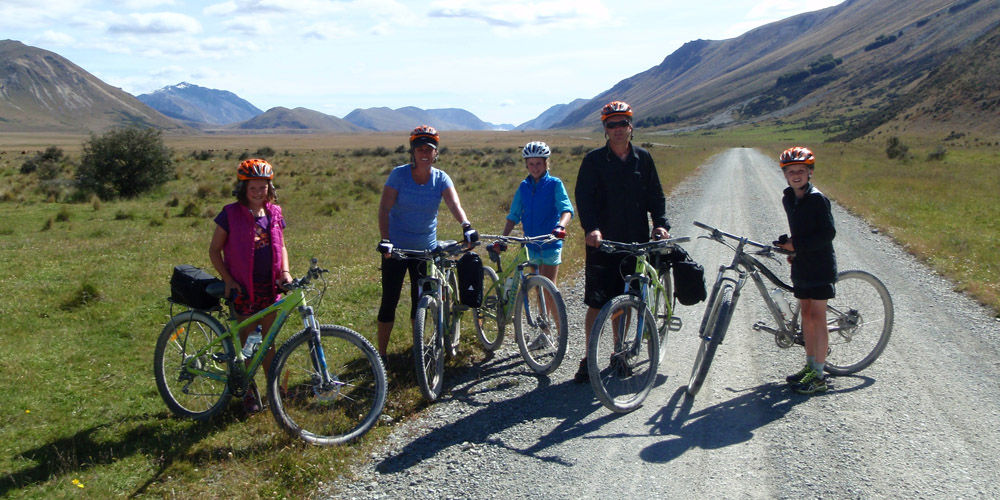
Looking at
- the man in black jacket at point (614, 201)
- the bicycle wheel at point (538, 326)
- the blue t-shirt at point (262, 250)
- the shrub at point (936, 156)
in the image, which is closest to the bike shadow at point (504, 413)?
the bicycle wheel at point (538, 326)

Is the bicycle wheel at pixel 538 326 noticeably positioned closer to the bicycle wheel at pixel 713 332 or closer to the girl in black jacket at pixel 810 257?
the bicycle wheel at pixel 713 332

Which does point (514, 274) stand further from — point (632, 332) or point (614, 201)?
point (632, 332)

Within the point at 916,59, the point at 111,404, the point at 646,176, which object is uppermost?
the point at 916,59

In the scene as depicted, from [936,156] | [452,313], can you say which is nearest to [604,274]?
[452,313]

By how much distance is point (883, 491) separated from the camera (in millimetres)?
3689

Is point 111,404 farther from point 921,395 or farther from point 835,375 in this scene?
point 921,395

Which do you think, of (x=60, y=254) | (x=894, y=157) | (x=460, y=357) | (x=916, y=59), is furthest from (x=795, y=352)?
(x=916, y=59)

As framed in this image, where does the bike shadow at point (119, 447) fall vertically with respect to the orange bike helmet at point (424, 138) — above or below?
below

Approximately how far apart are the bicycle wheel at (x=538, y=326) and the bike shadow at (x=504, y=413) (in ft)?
0.56

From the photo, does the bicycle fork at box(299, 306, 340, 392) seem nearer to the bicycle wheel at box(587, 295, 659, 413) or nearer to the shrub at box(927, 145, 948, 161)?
the bicycle wheel at box(587, 295, 659, 413)

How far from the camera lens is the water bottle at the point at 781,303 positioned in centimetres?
550

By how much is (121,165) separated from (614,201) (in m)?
23.7

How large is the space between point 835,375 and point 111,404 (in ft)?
20.0

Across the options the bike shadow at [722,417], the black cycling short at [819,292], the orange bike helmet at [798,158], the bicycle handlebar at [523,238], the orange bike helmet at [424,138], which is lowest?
the bike shadow at [722,417]
